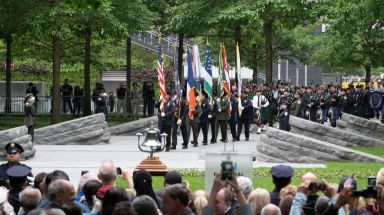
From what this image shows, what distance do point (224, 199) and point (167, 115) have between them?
69.2 feet

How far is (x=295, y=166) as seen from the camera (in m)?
25.4

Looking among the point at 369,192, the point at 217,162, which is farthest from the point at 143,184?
the point at 369,192

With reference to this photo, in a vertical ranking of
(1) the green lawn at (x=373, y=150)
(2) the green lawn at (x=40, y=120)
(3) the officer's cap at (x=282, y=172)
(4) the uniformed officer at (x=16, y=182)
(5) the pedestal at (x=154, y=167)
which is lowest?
(1) the green lawn at (x=373, y=150)

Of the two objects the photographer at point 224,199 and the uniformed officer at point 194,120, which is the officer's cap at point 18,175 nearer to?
the photographer at point 224,199

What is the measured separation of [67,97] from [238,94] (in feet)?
39.9

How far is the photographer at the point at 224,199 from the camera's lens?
9.83m

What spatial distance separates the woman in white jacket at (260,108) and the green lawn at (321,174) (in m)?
13.5

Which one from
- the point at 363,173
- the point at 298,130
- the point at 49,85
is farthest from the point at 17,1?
the point at 49,85

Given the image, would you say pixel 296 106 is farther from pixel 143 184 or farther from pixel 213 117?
pixel 143 184

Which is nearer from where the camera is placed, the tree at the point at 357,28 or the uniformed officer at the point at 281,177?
the uniformed officer at the point at 281,177

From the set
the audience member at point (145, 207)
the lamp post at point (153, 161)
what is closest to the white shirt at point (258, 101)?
the lamp post at point (153, 161)

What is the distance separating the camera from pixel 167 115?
1230 inches

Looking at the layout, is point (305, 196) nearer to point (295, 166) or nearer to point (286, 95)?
point (295, 166)

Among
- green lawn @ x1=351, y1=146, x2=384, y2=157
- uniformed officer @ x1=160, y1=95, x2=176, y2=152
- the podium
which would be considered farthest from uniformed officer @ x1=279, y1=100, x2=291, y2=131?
the podium
